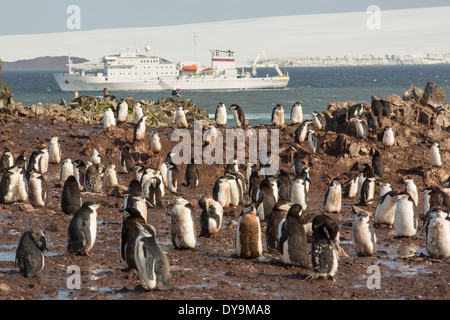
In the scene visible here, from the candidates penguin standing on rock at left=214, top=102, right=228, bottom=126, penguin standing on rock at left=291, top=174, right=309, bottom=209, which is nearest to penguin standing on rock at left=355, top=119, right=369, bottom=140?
penguin standing on rock at left=214, top=102, right=228, bottom=126

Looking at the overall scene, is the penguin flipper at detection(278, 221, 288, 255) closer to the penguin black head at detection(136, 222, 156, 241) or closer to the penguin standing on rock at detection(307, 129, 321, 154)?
the penguin black head at detection(136, 222, 156, 241)

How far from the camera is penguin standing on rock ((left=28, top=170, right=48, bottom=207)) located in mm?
13969

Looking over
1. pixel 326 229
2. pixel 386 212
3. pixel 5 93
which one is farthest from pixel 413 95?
pixel 326 229

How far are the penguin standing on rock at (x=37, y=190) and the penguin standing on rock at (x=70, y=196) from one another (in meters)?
1.12

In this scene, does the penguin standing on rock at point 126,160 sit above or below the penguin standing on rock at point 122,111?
below

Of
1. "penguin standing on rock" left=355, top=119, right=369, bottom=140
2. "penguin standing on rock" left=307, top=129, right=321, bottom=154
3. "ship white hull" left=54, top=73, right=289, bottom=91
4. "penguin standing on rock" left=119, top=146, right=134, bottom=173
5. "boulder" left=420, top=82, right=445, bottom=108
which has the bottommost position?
"penguin standing on rock" left=119, top=146, right=134, bottom=173

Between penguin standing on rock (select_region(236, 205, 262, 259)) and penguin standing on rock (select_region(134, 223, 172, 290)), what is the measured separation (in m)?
2.00

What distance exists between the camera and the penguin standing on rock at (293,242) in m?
9.43

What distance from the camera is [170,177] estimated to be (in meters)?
16.9

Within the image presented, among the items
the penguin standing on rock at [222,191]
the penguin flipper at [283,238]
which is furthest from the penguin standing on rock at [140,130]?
the penguin flipper at [283,238]

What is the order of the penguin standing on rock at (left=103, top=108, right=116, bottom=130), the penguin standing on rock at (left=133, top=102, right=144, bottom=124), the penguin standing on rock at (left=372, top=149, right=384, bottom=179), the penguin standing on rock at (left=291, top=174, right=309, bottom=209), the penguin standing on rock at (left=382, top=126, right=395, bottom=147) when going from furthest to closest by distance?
the penguin standing on rock at (left=133, top=102, right=144, bottom=124), the penguin standing on rock at (left=103, top=108, right=116, bottom=130), the penguin standing on rock at (left=382, top=126, right=395, bottom=147), the penguin standing on rock at (left=372, top=149, right=384, bottom=179), the penguin standing on rock at (left=291, top=174, right=309, bottom=209)

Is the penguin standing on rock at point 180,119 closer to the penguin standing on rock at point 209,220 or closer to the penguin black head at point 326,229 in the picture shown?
the penguin standing on rock at point 209,220
